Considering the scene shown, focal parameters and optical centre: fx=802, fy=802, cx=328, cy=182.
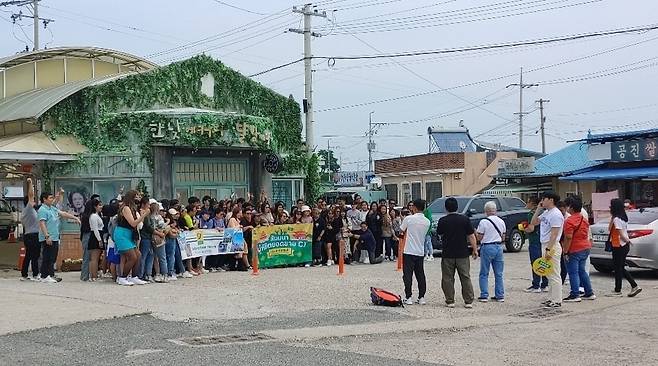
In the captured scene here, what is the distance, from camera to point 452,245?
1288cm

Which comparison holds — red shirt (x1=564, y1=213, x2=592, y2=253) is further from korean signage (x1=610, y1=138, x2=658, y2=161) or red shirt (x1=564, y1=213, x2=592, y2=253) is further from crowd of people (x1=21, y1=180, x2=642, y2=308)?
korean signage (x1=610, y1=138, x2=658, y2=161)

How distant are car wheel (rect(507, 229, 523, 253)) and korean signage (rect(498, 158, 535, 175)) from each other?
12.5m

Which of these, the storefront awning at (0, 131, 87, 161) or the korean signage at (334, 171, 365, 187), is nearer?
the storefront awning at (0, 131, 87, 161)

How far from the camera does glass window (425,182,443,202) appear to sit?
47781 millimetres

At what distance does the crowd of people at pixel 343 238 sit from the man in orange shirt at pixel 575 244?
0.02 metres

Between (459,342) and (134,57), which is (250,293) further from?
(134,57)

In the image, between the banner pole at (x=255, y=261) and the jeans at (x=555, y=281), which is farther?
the banner pole at (x=255, y=261)

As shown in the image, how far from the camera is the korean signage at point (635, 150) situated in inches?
1157

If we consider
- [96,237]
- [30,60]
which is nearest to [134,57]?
[30,60]

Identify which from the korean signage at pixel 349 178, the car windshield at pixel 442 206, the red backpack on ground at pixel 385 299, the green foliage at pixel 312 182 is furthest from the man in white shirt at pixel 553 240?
the korean signage at pixel 349 178

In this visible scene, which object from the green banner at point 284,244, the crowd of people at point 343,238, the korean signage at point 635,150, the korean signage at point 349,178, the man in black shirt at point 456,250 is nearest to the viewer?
the man in black shirt at point 456,250

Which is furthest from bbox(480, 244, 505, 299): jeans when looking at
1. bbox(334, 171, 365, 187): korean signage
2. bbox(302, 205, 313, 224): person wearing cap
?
bbox(334, 171, 365, 187): korean signage

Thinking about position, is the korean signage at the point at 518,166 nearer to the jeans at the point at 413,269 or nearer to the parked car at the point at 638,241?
the parked car at the point at 638,241

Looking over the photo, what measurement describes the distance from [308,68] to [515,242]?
1223 centimetres
